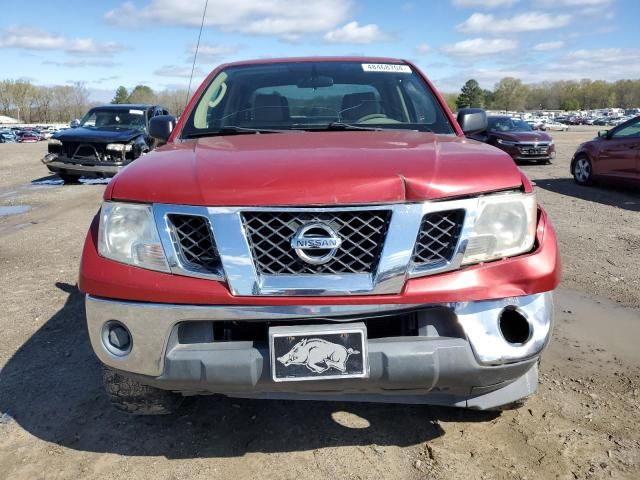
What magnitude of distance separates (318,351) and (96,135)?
11.4 m

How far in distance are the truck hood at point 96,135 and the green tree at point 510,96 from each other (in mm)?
139403

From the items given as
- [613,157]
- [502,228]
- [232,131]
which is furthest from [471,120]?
[613,157]

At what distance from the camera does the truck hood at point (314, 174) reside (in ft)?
6.79

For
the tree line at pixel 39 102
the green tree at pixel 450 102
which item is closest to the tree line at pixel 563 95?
the green tree at pixel 450 102

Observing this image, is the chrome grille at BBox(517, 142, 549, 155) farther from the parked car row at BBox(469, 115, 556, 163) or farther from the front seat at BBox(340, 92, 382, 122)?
the front seat at BBox(340, 92, 382, 122)

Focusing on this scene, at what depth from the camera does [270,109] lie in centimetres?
357

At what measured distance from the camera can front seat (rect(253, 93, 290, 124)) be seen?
349cm

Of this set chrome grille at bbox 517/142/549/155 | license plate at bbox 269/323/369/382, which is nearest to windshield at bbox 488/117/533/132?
chrome grille at bbox 517/142/549/155

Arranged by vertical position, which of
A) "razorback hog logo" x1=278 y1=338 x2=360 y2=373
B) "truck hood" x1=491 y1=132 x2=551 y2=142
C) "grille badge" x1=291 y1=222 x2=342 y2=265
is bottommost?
"truck hood" x1=491 y1=132 x2=551 y2=142

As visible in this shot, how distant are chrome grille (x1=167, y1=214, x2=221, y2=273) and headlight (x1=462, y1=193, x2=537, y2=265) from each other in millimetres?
957

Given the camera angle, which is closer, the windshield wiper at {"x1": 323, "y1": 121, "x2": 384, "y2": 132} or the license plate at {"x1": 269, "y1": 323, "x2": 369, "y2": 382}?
the license plate at {"x1": 269, "y1": 323, "x2": 369, "y2": 382}

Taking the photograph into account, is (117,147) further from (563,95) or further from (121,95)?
(563,95)

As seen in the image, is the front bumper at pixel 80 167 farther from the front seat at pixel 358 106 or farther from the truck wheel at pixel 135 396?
the truck wheel at pixel 135 396

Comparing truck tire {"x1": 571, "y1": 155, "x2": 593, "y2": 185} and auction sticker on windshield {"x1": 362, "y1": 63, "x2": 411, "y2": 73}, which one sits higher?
auction sticker on windshield {"x1": 362, "y1": 63, "x2": 411, "y2": 73}
